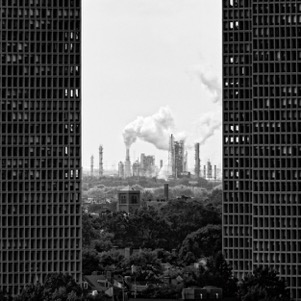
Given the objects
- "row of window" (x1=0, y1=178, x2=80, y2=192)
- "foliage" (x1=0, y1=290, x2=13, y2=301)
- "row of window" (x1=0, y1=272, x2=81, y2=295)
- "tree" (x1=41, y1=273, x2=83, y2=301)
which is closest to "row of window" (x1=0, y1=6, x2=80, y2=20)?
"row of window" (x1=0, y1=178, x2=80, y2=192)

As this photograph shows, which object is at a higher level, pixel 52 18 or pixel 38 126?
pixel 52 18

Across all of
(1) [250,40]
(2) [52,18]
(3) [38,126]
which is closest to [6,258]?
(3) [38,126]

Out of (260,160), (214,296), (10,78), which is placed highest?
(10,78)

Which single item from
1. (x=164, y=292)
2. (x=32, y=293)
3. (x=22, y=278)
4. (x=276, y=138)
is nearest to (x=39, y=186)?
(x=22, y=278)

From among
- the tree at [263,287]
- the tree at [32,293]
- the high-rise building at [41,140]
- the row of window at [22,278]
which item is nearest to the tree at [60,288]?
the tree at [32,293]

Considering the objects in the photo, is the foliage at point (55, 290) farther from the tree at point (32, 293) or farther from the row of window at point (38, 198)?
the row of window at point (38, 198)

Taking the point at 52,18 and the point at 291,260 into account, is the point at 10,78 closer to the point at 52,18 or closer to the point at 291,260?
the point at 52,18

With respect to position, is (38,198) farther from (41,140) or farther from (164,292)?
(164,292)
